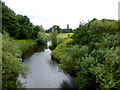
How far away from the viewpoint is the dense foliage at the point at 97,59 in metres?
12.6

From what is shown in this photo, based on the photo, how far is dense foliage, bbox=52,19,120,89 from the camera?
12.6 meters

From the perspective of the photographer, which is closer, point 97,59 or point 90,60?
point 90,60

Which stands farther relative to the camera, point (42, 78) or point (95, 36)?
point (42, 78)

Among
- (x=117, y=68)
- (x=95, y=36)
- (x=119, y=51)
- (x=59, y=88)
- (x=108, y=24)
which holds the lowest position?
(x=59, y=88)

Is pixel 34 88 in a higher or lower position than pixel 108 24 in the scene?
lower

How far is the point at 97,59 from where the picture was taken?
53.2ft

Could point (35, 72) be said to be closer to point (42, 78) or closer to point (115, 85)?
point (42, 78)

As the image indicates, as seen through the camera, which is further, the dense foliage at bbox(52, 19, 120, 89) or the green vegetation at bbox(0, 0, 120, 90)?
the green vegetation at bbox(0, 0, 120, 90)

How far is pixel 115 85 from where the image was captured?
11.3 metres

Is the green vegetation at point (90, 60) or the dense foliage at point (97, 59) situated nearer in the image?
the dense foliage at point (97, 59)

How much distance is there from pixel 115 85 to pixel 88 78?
4425 millimetres

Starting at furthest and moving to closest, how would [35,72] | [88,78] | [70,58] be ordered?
[35,72], [70,58], [88,78]

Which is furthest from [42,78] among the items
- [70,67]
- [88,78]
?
[88,78]

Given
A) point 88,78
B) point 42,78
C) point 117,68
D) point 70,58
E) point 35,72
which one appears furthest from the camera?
point 35,72
